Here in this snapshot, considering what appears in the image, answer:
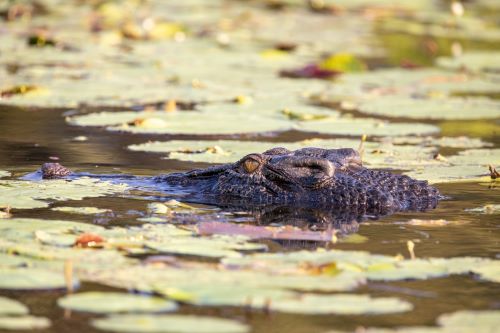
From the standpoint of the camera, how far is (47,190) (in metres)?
7.42

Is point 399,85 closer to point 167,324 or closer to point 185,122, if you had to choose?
point 185,122

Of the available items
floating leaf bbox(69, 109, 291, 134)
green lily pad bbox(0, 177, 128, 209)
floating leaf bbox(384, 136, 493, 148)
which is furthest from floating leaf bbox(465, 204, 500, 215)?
floating leaf bbox(69, 109, 291, 134)

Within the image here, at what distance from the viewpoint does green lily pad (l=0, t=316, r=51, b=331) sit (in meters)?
4.44

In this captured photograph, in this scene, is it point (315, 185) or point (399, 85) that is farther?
point (399, 85)

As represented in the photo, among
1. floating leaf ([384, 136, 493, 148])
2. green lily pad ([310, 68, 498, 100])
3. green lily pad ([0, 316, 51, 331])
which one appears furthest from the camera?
green lily pad ([310, 68, 498, 100])

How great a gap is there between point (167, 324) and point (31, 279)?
95 centimetres

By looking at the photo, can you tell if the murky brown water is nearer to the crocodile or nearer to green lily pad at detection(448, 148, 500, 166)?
the crocodile

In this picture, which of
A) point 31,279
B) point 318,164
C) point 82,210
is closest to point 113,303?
point 31,279

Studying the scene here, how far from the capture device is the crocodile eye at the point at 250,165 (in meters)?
7.56

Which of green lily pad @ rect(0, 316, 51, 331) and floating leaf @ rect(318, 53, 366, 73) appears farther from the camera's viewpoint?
floating leaf @ rect(318, 53, 366, 73)

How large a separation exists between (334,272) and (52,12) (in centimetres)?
1604

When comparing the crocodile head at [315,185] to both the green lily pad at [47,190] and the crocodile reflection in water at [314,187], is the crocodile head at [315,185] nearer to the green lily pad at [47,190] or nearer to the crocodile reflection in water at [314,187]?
the crocodile reflection in water at [314,187]

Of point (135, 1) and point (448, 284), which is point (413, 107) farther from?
point (135, 1)

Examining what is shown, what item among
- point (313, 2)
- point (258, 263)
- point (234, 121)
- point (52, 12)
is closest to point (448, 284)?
point (258, 263)
